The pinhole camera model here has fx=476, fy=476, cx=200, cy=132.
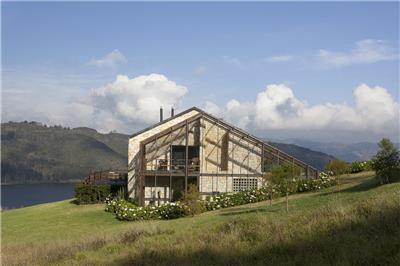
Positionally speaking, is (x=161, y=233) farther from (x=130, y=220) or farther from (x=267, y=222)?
(x=130, y=220)

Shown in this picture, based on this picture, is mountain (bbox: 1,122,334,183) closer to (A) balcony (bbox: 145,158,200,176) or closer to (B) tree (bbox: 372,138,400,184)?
(A) balcony (bbox: 145,158,200,176)

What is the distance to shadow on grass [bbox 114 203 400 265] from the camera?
8.69 m

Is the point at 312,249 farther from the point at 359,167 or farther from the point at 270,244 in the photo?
the point at 359,167

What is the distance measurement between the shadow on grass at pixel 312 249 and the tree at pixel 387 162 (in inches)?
537

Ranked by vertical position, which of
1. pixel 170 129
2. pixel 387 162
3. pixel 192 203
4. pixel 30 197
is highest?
pixel 170 129

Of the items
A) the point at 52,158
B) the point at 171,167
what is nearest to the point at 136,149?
the point at 171,167

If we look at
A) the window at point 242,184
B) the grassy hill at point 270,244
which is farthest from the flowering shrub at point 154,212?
the grassy hill at point 270,244

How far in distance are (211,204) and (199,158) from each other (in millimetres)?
Answer: 6946

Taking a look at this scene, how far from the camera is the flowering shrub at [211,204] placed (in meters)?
29.2

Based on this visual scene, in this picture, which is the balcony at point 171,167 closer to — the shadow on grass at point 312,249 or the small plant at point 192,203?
the small plant at point 192,203

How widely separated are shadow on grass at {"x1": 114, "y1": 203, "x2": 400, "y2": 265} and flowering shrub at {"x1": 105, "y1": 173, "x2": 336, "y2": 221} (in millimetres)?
17369

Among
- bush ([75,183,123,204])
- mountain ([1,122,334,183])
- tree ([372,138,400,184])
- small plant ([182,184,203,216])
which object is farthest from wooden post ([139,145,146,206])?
mountain ([1,122,334,183])

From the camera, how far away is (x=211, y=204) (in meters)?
30.9

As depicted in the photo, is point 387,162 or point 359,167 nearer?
point 387,162
